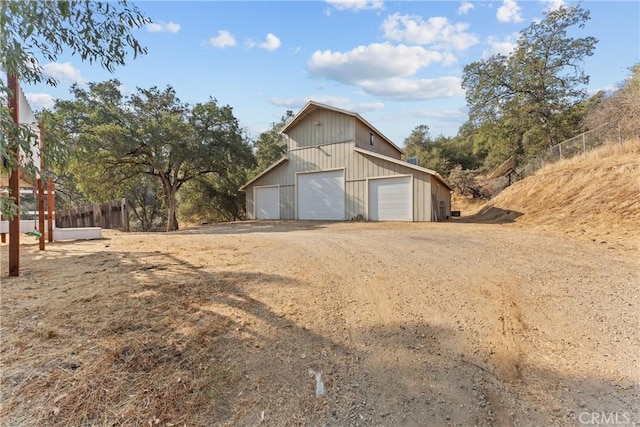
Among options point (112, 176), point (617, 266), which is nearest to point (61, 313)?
point (617, 266)

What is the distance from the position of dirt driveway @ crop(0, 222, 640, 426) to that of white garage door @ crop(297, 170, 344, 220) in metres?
12.1

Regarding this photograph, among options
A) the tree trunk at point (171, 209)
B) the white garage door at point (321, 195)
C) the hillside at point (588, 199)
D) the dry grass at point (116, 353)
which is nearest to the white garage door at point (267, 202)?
the white garage door at point (321, 195)

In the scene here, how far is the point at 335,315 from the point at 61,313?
8.68 feet

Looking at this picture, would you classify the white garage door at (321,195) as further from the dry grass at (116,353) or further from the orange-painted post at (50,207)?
the dry grass at (116,353)

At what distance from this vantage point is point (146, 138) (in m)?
14.8

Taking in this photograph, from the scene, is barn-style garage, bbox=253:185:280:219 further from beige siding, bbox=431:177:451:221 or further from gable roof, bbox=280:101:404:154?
beige siding, bbox=431:177:451:221

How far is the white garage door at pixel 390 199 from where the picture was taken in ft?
48.1

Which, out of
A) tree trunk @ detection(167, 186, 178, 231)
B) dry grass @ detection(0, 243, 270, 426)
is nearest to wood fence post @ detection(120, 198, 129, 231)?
tree trunk @ detection(167, 186, 178, 231)

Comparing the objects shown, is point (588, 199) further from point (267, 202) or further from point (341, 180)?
point (267, 202)

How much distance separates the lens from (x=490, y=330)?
117 inches

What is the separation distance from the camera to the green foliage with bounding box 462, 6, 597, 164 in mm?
19281

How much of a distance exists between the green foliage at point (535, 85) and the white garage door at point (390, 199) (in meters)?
12.0

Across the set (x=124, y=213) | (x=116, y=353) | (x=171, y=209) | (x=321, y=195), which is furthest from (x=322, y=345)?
(x=171, y=209)

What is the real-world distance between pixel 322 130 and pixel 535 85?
1411cm
